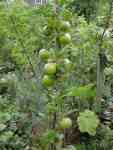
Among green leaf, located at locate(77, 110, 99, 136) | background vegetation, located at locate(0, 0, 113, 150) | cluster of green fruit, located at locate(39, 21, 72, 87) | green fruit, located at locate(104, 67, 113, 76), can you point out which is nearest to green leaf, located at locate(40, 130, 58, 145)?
background vegetation, located at locate(0, 0, 113, 150)

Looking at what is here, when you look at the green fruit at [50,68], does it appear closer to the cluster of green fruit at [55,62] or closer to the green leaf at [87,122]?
the cluster of green fruit at [55,62]

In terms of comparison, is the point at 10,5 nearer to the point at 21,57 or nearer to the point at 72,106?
the point at 21,57

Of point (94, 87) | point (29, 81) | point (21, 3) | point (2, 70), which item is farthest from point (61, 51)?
point (2, 70)

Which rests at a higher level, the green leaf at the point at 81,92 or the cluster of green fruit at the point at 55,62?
the cluster of green fruit at the point at 55,62

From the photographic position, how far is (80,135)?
10.1ft

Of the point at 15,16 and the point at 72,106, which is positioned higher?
the point at 15,16

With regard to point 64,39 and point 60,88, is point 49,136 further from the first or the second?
point 64,39

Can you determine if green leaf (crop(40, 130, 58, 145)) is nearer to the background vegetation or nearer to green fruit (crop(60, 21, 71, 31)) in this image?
the background vegetation

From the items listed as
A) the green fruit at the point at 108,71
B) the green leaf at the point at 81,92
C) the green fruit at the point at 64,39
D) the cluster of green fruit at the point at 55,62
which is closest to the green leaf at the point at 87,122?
the green leaf at the point at 81,92

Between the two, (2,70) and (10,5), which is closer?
(10,5)

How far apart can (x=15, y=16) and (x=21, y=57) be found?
0.48 metres

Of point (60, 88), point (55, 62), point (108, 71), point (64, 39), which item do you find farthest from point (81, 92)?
point (108, 71)

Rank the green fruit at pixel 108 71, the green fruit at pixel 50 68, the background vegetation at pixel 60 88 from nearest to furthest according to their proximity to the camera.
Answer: the green fruit at pixel 50 68 → the background vegetation at pixel 60 88 → the green fruit at pixel 108 71

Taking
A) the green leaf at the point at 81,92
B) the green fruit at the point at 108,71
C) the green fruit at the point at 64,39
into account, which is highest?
the green fruit at the point at 64,39
